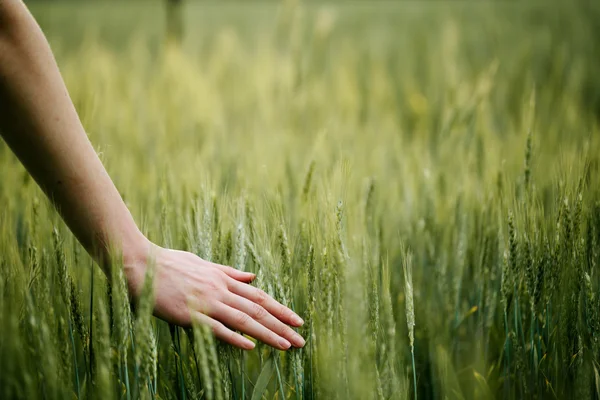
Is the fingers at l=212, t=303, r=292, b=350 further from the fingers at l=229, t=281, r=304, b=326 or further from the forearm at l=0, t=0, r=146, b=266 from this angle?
the forearm at l=0, t=0, r=146, b=266

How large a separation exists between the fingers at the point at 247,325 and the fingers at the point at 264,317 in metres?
0.01

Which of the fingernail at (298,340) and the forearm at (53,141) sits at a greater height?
the forearm at (53,141)

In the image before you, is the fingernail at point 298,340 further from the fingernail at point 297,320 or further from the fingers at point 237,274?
the fingers at point 237,274

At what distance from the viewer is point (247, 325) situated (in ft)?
2.51

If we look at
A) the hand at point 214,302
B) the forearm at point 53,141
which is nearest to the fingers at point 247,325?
the hand at point 214,302

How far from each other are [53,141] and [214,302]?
38 cm

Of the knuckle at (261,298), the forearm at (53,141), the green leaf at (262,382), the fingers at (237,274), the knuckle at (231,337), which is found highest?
the forearm at (53,141)

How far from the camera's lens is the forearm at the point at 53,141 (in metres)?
0.75

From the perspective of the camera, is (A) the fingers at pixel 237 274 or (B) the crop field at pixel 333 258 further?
(A) the fingers at pixel 237 274

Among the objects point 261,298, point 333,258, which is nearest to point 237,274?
point 261,298

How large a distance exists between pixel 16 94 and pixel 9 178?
909 mm

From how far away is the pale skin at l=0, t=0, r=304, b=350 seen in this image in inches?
29.5

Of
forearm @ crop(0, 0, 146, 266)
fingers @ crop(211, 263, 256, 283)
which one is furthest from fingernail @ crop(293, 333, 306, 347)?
forearm @ crop(0, 0, 146, 266)

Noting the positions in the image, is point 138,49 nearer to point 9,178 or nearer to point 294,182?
point 9,178
